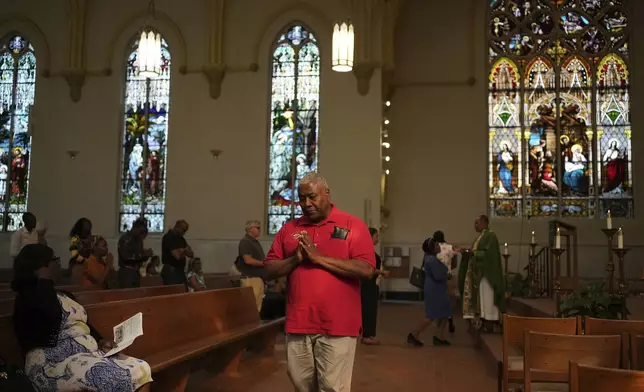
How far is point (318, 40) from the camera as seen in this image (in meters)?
15.1

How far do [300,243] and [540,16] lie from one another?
1444 cm

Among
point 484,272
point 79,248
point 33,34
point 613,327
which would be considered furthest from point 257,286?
point 33,34

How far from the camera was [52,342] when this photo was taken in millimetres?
3766

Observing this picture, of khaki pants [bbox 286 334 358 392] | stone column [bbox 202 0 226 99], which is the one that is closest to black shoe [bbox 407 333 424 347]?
khaki pants [bbox 286 334 358 392]

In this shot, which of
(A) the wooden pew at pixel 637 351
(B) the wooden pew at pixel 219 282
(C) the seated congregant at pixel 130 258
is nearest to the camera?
(A) the wooden pew at pixel 637 351

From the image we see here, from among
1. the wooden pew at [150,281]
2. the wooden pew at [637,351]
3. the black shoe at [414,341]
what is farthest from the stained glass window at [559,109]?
the wooden pew at [637,351]

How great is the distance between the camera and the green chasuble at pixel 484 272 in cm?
861

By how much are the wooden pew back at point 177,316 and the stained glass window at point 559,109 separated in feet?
32.6

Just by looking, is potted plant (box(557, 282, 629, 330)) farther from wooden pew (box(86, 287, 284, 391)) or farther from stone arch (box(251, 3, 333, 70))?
stone arch (box(251, 3, 333, 70))

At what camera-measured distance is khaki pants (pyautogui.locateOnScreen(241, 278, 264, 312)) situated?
27.9ft

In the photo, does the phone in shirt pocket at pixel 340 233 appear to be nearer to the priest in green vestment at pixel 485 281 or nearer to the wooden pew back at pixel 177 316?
the wooden pew back at pixel 177 316

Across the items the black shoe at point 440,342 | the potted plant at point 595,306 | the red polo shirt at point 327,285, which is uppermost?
the red polo shirt at point 327,285

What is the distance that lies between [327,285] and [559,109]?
1364 cm

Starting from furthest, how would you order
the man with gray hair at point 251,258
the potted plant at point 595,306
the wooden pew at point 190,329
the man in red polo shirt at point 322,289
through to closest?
the man with gray hair at point 251,258 < the potted plant at point 595,306 < the wooden pew at point 190,329 < the man in red polo shirt at point 322,289
